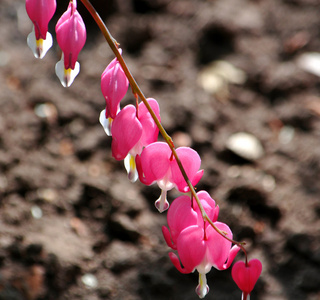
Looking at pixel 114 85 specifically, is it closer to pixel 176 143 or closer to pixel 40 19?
pixel 40 19

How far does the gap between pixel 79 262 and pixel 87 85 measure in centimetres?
74

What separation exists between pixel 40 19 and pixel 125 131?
0.59 ft

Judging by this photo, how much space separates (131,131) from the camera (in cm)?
62

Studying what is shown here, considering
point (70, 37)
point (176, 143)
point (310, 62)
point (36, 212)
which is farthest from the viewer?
point (310, 62)

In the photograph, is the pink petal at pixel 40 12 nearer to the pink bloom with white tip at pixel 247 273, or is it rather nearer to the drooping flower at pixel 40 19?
the drooping flower at pixel 40 19

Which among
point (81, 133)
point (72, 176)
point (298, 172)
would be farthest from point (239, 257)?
point (81, 133)

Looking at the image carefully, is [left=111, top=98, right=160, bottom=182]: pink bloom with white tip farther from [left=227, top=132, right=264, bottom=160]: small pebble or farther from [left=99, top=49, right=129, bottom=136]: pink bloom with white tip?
[left=227, top=132, right=264, bottom=160]: small pebble

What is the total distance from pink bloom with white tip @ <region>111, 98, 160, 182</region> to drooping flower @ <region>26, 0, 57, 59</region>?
14 centimetres

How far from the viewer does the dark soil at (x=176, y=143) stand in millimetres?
1270

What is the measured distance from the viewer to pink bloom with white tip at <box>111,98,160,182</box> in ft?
2.03

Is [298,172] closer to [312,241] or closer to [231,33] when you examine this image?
[312,241]

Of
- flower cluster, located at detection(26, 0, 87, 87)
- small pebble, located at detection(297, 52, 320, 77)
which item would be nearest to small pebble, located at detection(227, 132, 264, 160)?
small pebble, located at detection(297, 52, 320, 77)

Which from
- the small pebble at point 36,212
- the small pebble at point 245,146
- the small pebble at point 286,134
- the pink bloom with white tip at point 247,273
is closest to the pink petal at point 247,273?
the pink bloom with white tip at point 247,273

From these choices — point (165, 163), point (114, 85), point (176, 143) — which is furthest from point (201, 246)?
point (176, 143)
